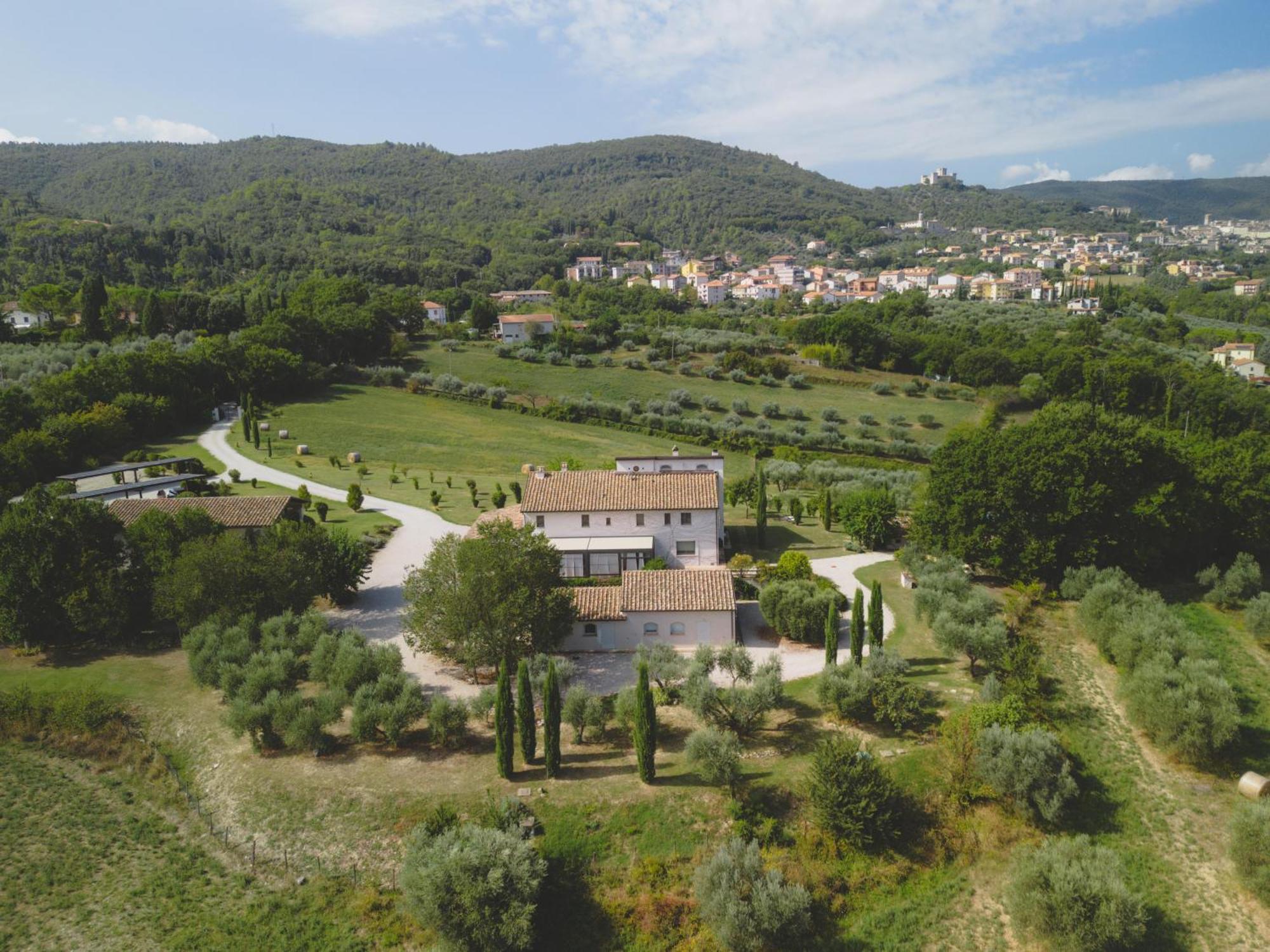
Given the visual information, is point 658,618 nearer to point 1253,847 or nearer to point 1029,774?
point 1029,774

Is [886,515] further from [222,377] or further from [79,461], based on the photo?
[222,377]

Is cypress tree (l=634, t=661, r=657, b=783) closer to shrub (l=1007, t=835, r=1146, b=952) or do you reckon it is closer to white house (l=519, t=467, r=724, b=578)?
shrub (l=1007, t=835, r=1146, b=952)

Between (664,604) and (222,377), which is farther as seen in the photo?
(222,377)

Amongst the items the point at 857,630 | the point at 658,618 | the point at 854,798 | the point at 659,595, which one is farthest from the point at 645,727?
the point at 857,630

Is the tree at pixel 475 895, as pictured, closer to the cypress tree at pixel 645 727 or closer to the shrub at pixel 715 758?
the cypress tree at pixel 645 727

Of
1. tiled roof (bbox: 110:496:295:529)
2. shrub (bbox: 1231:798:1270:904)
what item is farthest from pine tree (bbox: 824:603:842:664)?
tiled roof (bbox: 110:496:295:529)

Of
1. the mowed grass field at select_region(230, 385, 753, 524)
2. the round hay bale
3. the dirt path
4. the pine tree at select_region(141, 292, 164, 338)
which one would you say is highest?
the pine tree at select_region(141, 292, 164, 338)

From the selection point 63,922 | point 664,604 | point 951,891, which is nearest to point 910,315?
point 664,604
